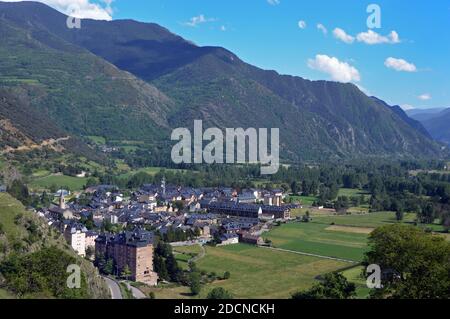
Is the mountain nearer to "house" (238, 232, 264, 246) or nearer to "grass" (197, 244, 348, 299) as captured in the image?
"grass" (197, 244, 348, 299)

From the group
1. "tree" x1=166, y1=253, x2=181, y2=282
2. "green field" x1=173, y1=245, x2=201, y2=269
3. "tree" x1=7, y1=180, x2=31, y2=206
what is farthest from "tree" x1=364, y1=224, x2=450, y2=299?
"tree" x1=7, y1=180, x2=31, y2=206

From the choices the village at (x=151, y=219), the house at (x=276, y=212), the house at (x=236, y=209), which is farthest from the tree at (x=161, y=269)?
the house at (x=236, y=209)

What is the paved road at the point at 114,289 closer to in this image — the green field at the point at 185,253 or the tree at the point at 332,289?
the green field at the point at 185,253

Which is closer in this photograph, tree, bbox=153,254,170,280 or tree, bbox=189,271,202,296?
tree, bbox=189,271,202,296

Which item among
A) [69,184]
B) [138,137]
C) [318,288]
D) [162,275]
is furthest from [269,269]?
[138,137]

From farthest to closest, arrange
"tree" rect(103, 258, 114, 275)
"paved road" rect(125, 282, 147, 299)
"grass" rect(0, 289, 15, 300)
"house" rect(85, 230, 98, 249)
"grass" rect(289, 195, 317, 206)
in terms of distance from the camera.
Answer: "grass" rect(289, 195, 317, 206) → "house" rect(85, 230, 98, 249) → "tree" rect(103, 258, 114, 275) → "paved road" rect(125, 282, 147, 299) → "grass" rect(0, 289, 15, 300)

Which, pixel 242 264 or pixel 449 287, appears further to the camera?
pixel 242 264

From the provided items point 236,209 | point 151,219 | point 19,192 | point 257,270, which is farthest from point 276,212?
point 19,192
